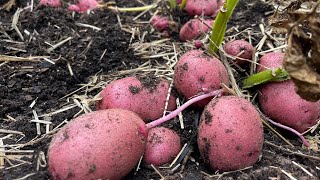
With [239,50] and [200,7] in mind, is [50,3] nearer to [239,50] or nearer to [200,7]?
[200,7]

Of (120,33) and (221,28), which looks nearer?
(221,28)

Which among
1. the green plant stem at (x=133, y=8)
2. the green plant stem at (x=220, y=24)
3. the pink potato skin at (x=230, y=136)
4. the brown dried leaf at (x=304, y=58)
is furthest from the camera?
the green plant stem at (x=133, y=8)

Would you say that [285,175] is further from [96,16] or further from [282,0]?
[96,16]

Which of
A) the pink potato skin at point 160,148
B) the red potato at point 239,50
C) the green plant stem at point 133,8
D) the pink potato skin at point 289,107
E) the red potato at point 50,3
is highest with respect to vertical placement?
the red potato at point 50,3

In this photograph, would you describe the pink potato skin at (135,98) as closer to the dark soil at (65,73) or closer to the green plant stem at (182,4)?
the dark soil at (65,73)

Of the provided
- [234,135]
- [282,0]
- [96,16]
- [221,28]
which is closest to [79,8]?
[96,16]

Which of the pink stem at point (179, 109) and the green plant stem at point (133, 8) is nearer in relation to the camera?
the pink stem at point (179, 109)

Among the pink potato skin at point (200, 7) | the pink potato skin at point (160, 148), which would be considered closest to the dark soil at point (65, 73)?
the pink potato skin at point (160, 148)

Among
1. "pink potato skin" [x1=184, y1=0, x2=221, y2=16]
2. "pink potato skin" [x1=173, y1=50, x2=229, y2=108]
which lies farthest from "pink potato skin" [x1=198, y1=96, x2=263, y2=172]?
"pink potato skin" [x1=184, y1=0, x2=221, y2=16]
